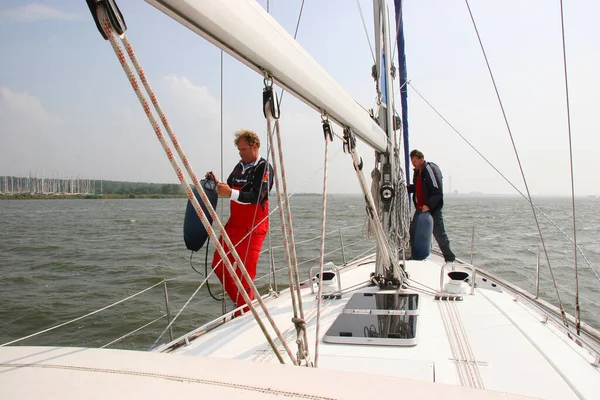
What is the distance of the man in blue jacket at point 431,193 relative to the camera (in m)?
4.38

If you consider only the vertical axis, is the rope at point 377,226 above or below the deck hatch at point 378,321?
above

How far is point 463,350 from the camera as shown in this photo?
2133mm

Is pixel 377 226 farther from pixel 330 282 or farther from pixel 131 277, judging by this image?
pixel 131 277

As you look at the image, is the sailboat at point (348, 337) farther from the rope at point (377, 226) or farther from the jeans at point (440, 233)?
the jeans at point (440, 233)

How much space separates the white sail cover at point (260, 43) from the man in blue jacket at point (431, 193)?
2.62 metres

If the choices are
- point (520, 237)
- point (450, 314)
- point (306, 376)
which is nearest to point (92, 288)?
point (450, 314)

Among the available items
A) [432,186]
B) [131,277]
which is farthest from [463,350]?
[131,277]

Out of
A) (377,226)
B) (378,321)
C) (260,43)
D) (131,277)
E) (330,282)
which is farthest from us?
(131,277)

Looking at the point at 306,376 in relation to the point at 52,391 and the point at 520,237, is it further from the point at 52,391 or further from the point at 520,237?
the point at 520,237

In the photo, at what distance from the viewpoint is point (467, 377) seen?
6.03ft

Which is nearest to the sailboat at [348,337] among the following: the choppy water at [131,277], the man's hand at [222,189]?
the choppy water at [131,277]

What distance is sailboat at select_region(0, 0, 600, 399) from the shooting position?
0.80 m

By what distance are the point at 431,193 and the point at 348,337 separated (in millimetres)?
2549

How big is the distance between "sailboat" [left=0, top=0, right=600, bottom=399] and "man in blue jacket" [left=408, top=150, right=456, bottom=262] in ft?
1.56
